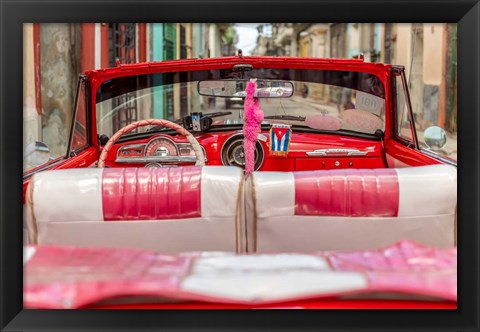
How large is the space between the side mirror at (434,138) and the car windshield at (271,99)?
2.21 feet

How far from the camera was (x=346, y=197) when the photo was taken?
6.99 feet

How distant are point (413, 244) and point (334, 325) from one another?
0.34 metres

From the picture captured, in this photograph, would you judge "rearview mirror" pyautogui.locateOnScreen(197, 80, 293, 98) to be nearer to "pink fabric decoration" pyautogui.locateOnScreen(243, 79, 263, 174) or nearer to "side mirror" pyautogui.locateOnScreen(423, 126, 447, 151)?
"pink fabric decoration" pyautogui.locateOnScreen(243, 79, 263, 174)

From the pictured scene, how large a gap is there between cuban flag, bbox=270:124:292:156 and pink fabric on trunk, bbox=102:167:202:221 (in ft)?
5.83

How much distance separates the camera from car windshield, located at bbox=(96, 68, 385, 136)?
3.94m

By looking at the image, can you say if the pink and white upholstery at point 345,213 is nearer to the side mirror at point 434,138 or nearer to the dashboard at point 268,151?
the side mirror at point 434,138

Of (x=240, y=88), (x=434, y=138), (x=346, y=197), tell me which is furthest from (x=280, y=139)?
(x=346, y=197)

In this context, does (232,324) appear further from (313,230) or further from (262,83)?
(262,83)

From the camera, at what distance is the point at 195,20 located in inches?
67.5

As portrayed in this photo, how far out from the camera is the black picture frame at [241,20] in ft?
5.27

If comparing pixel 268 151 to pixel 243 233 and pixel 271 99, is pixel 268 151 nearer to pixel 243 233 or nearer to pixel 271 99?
pixel 271 99

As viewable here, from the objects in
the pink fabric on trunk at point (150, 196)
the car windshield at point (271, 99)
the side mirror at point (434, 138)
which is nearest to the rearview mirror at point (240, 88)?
the car windshield at point (271, 99)

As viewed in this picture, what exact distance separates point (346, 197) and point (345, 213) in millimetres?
53

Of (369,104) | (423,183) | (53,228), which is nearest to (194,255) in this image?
(53,228)
